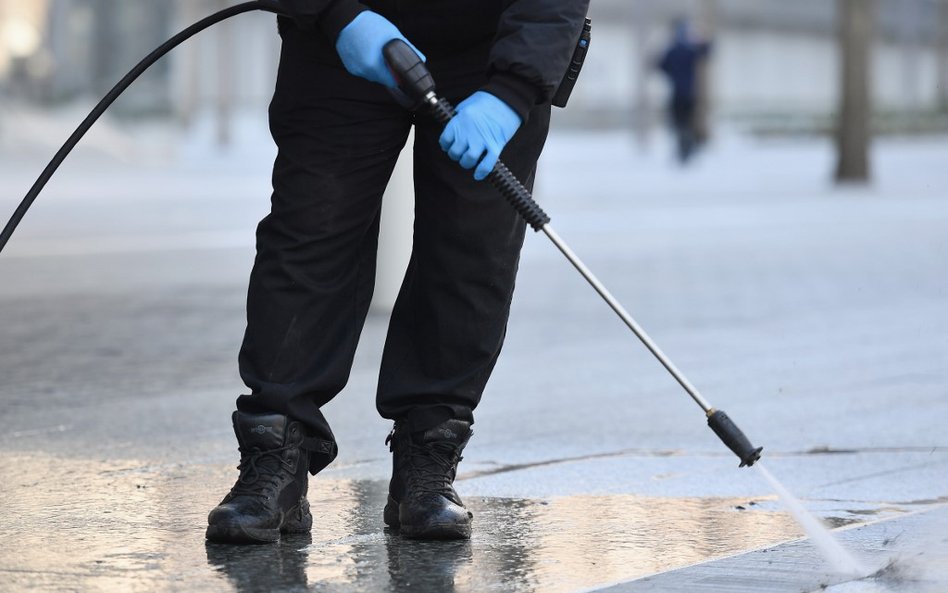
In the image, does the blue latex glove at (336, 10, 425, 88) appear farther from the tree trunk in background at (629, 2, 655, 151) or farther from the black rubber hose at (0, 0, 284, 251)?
the tree trunk in background at (629, 2, 655, 151)

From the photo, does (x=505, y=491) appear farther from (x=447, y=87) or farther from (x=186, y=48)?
(x=186, y=48)

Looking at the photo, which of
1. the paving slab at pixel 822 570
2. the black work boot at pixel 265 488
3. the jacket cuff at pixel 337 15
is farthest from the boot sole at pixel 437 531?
the jacket cuff at pixel 337 15

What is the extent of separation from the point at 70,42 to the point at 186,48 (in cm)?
299

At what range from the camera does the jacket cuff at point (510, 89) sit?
133 inches

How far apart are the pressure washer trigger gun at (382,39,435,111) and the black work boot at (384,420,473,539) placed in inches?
27.1

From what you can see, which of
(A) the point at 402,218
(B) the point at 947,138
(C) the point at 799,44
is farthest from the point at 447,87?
(C) the point at 799,44

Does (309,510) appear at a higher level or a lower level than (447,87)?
lower

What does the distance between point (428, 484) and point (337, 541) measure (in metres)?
0.23

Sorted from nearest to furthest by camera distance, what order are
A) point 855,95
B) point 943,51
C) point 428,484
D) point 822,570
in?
point 822,570
point 428,484
point 855,95
point 943,51

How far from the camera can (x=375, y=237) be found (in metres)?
3.63

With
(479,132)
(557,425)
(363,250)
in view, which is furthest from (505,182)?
(557,425)

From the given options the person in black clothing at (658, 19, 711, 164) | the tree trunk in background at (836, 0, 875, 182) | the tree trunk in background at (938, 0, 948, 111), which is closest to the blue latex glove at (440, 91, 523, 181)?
the tree trunk in background at (836, 0, 875, 182)

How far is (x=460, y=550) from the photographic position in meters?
3.34

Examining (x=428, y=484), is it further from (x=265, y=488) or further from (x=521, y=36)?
(x=521, y=36)
